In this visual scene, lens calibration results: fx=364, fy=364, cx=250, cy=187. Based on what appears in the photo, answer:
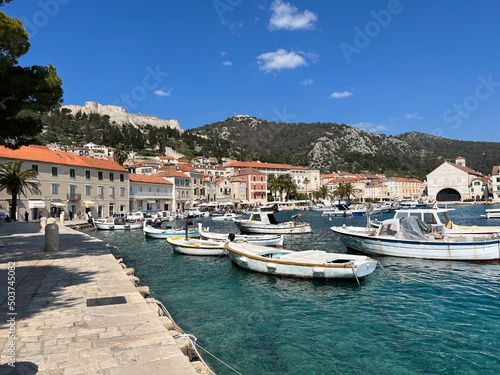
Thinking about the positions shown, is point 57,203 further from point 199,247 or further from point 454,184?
point 454,184

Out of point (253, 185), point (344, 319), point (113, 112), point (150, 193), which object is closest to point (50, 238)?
point (344, 319)

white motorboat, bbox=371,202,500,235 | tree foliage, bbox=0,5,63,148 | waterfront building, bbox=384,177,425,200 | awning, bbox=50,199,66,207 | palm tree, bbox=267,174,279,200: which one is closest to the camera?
tree foliage, bbox=0,5,63,148

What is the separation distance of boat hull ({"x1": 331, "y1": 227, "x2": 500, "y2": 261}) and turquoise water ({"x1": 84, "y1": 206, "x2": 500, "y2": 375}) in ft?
2.93

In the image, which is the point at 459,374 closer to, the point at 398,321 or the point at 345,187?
the point at 398,321

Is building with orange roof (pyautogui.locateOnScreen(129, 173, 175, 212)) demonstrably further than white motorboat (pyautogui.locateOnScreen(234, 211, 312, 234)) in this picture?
Yes

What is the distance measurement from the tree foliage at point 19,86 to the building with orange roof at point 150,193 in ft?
173

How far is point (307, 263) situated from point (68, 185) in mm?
48633

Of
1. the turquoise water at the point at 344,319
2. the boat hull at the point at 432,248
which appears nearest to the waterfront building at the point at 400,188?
the boat hull at the point at 432,248

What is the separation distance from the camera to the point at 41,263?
13.8 meters

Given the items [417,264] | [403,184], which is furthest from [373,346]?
[403,184]

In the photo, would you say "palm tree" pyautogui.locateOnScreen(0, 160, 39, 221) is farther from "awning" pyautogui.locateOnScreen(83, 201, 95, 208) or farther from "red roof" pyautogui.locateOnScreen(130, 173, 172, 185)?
"red roof" pyautogui.locateOnScreen(130, 173, 172, 185)

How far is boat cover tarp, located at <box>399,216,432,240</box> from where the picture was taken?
810 inches

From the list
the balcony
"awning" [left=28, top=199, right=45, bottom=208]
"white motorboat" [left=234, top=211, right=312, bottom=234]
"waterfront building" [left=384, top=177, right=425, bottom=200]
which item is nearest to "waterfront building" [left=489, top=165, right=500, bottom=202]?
"waterfront building" [left=384, top=177, right=425, bottom=200]

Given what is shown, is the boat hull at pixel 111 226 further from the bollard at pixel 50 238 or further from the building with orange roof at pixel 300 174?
the building with orange roof at pixel 300 174
